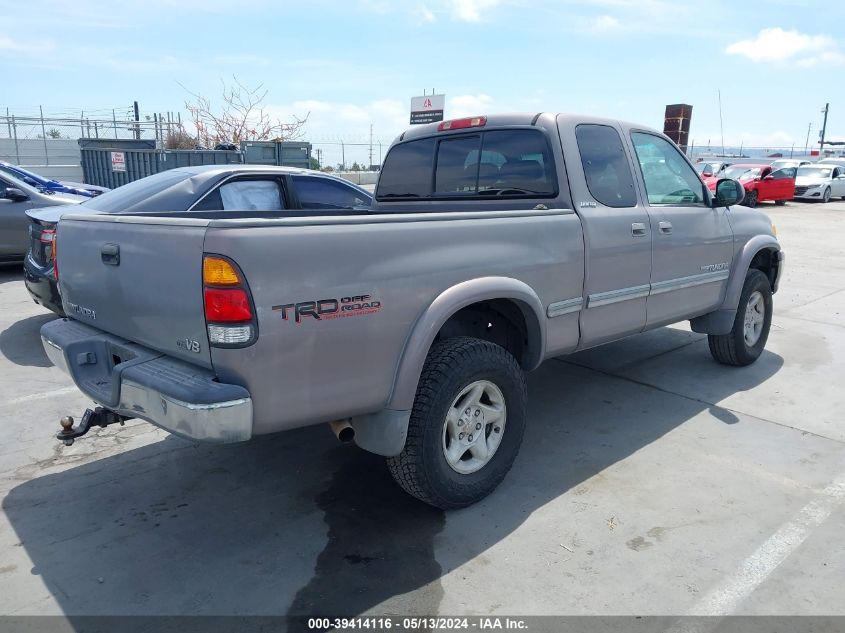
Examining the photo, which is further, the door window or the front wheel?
the door window

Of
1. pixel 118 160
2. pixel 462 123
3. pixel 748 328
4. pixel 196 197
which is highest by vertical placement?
pixel 462 123

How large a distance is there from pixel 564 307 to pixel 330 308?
164 cm

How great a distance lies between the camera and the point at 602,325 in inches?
163

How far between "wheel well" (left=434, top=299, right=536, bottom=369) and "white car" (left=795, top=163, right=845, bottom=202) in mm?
28253

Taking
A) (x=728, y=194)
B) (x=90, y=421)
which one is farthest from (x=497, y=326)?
(x=728, y=194)

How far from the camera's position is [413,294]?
Answer: 9.68 ft

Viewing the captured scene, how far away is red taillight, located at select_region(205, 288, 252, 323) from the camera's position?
2463 mm

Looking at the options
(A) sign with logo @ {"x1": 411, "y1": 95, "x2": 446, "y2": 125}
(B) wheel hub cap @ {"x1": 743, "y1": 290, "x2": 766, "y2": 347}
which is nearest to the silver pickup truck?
(B) wheel hub cap @ {"x1": 743, "y1": 290, "x2": 766, "y2": 347}

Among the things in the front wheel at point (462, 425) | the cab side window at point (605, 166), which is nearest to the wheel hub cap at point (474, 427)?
the front wheel at point (462, 425)

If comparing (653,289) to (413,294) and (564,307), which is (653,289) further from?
(413,294)

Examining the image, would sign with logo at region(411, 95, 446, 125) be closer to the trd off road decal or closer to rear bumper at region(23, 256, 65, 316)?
rear bumper at region(23, 256, 65, 316)

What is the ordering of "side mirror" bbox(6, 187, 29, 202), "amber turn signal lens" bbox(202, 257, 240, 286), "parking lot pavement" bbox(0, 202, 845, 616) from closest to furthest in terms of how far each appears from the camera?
1. "amber turn signal lens" bbox(202, 257, 240, 286)
2. "parking lot pavement" bbox(0, 202, 845, 616)
3. "side mirror" bbox(6, 187, 29, 202)

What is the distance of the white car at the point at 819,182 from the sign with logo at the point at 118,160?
1003 inches

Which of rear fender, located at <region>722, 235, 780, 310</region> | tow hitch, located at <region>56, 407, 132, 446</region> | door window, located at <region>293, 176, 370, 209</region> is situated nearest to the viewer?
tow hitch, located at <region>56, 407, 132, 446</region>
